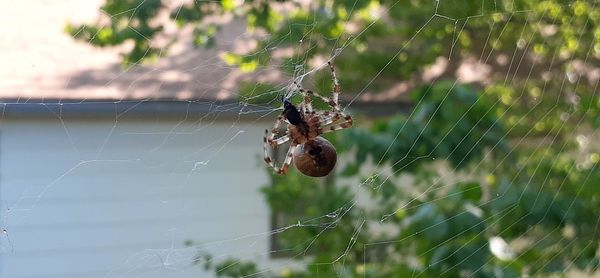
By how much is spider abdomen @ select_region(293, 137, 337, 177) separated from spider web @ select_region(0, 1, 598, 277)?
19 cm

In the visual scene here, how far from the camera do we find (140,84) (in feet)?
11.1

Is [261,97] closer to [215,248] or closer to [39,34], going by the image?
[215,248]

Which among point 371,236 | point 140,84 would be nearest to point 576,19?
point 371,236

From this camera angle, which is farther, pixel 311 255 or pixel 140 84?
pixel 311 255

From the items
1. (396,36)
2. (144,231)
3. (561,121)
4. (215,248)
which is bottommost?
(215,248)

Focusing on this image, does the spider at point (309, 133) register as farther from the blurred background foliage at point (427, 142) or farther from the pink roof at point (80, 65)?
the pink roof at point (80, 65)

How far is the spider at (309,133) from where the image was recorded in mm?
2309

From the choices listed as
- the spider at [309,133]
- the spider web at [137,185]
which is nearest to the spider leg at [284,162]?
the spider at [309,133]

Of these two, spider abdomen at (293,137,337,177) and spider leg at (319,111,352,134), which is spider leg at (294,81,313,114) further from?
spider abdomen at (293,137,337,177)

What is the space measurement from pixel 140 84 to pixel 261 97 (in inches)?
41.4

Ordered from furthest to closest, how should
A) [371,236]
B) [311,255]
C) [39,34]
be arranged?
[371,236], [311,255], [39,34]

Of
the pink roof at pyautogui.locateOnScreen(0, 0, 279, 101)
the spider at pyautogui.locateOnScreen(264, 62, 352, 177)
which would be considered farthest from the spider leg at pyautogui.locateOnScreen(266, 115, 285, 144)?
the pink roof at pyautogui.locateOnScreen(0, 0, 279, 101)

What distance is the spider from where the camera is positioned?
231 cm

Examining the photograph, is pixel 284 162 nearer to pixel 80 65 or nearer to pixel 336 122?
pixel 336 122
